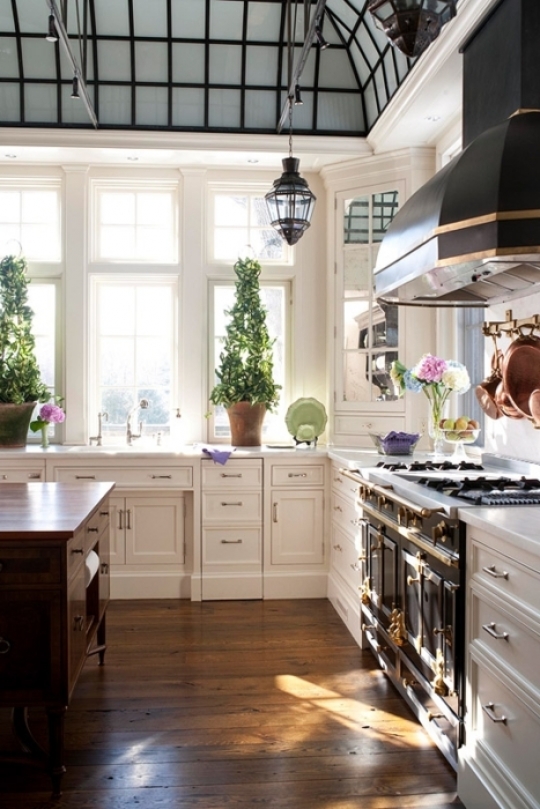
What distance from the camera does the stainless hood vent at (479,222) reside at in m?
2.20

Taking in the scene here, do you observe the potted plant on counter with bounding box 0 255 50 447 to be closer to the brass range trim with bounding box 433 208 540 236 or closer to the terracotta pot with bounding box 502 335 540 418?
the terracotta pot with bounding box 502 335 540 418

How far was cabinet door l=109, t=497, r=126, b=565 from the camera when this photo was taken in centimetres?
483

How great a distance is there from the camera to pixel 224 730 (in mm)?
2920

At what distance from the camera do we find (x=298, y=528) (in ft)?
15.9

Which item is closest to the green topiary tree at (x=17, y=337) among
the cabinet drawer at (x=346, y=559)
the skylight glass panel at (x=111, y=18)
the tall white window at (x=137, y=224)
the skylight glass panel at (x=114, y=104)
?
the tall white window at (x=137, y=224)

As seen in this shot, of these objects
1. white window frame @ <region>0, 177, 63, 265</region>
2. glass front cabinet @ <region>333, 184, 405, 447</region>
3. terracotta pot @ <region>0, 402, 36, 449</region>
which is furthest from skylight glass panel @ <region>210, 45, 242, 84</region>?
terracotta pot @ <region>0, 402, 36, 449</region>

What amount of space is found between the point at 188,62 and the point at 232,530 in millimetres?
3174

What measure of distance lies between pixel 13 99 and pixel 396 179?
2.65 meters

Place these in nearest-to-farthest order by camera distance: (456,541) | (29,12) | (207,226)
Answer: (456,541) → (29,12) → (207,226)

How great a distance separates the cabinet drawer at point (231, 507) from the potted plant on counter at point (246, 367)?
48 cm

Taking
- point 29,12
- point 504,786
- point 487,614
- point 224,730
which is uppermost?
point 29,12

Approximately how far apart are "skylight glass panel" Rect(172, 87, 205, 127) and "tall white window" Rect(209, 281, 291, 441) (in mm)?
1157

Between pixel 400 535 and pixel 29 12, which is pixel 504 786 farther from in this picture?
pixel 29 12

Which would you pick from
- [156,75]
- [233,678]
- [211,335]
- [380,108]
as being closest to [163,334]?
[211,335]
